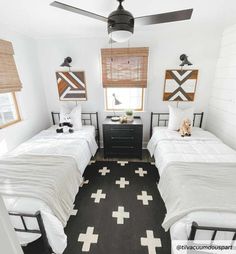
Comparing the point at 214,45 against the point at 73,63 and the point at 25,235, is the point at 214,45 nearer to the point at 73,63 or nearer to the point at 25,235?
the point at 73,63

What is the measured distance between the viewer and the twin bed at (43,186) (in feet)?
4.47

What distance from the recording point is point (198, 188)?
148 cm

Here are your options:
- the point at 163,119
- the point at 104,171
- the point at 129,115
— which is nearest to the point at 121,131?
the point at 129,115

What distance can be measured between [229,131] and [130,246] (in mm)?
2321

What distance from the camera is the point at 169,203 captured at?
158 cm

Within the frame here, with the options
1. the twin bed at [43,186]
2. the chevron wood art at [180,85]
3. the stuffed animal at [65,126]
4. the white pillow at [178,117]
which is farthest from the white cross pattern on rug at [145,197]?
the chevron wood art at [180,85]

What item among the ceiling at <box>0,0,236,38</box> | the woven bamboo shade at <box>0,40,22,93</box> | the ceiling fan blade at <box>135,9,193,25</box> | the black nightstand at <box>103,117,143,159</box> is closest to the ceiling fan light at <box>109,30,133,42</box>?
the ceiling fan blade at <box>135,9,193,25</box>

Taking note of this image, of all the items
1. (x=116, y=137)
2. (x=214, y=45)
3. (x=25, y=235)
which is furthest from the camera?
(x=116, y=137)

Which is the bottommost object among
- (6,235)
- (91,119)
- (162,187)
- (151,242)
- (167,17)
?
(151,242)

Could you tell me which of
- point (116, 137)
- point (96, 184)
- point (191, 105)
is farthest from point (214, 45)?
point (96, 184)

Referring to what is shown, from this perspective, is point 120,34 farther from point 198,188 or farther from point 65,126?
point 65,126

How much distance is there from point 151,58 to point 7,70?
2.52 m

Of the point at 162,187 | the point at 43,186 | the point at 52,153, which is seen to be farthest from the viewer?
the point at 52,153

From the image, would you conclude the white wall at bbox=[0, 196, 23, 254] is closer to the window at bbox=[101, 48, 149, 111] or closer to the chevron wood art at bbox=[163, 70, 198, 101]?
the window at bbox=[101, 48, 149, 111]
